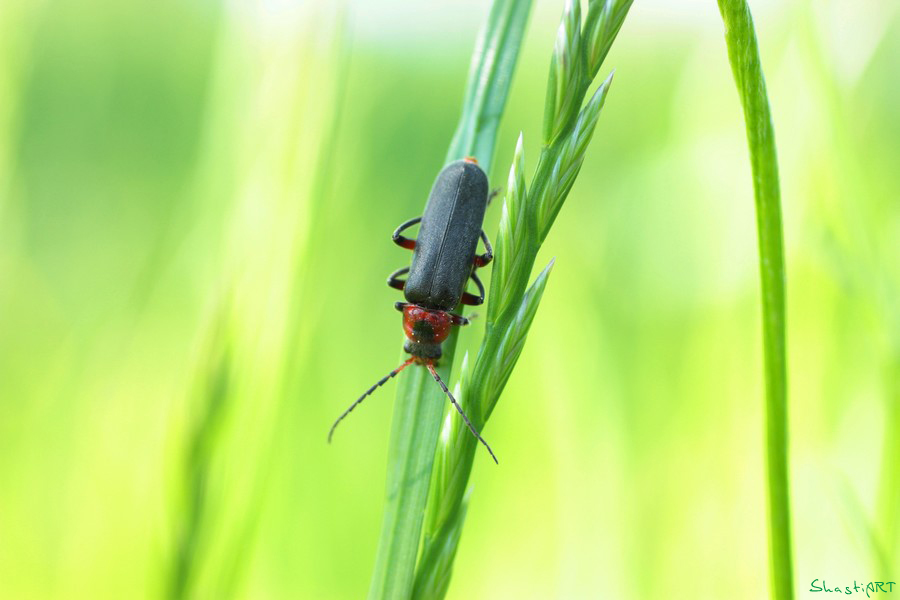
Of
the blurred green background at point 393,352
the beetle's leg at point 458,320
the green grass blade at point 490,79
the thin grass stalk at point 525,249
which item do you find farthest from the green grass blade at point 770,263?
the beetle's leg at point 458,320

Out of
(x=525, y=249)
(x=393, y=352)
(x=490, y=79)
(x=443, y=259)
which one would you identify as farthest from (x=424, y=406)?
(x=393, y=352)

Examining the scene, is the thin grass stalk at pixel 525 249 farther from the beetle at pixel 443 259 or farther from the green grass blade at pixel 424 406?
the beetle at pixel 443 259

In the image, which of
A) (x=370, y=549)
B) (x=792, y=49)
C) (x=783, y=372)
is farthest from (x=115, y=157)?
(x=783, y=372)

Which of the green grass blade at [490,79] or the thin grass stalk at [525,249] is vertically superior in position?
the green grass blade at [490,79]

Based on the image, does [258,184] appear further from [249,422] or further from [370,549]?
[370,549]
